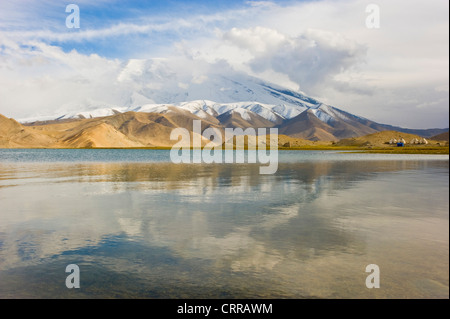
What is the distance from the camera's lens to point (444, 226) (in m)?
16.6

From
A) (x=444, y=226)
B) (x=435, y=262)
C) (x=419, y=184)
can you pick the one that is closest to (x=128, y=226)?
(x=435, y=262)

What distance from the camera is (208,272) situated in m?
10.9

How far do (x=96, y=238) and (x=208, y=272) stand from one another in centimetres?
595

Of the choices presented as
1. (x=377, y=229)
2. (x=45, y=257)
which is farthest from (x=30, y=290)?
(x=377, y=229)

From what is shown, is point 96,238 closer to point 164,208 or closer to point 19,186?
point 164,208

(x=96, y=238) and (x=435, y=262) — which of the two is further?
(x=96, y=238)

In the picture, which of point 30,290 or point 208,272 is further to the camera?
point 208,272

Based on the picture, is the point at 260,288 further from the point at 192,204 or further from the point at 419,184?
the point at 419,184

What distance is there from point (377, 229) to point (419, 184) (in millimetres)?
19942
